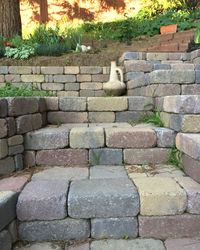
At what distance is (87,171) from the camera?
2781mm

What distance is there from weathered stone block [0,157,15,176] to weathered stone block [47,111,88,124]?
1.12m

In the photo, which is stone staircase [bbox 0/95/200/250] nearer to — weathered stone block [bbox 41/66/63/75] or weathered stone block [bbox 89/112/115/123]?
weathered stone block [bbox 89/112/115/123]

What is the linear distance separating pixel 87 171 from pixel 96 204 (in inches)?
25.3

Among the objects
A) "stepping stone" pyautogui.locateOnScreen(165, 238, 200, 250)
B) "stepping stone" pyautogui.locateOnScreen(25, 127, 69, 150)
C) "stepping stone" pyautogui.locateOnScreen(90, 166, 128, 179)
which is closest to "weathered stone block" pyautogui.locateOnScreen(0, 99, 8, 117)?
"stepping stone" pyautogui.locateOnScreen(25, 127, 69, 150)

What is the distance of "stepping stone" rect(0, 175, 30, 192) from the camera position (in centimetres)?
232

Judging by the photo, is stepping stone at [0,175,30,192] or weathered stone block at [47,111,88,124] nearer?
stepping stone at [0,175,30,192]

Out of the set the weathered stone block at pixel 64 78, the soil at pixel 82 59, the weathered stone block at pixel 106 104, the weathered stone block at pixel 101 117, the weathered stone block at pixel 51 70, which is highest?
the soil at pixel 82 59

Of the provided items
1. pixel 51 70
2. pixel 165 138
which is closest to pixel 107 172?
pixel 165 138

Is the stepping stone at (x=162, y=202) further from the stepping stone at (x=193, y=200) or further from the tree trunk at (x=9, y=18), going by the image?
the tree trunk at (x=9, y=18)

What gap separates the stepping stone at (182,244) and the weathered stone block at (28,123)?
1726mm

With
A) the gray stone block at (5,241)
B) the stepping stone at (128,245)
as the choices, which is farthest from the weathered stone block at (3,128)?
the stepping stone at (128,245)

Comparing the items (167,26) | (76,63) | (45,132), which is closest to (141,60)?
(76,63)

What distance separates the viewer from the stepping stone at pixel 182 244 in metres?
2.03

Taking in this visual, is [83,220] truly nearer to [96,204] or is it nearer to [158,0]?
[96,204]
